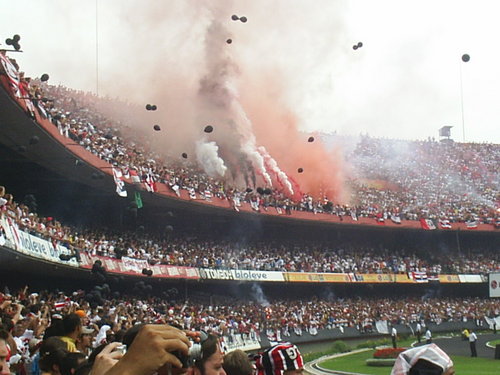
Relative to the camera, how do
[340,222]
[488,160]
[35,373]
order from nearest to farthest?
[35,373] < [340,222] < [488,160]

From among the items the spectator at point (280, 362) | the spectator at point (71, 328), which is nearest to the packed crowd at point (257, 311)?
the spectator at point (71, 328)

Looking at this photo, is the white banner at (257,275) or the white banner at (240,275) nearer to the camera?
the white banner at (240,275)

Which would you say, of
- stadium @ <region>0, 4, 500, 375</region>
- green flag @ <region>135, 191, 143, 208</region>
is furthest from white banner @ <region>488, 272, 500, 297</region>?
green flag @ <region>135, 191, 143, 208</region>

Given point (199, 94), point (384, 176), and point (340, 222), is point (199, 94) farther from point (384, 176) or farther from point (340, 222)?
point (384, 176)

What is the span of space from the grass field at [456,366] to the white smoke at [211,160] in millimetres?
18924

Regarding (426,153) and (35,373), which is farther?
(426,153)

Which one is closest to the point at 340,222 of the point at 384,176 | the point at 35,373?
the point at 384,176

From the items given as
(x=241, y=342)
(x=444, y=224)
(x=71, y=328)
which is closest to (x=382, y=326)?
(x=444, y=224)

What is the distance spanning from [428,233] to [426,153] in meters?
19.1

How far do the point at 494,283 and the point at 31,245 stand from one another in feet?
133

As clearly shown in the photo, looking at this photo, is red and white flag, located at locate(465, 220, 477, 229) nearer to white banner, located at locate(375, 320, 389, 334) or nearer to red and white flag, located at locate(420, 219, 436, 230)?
red and white flag, located at locate(420, 219, 436, 230)

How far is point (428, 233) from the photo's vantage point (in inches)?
2410

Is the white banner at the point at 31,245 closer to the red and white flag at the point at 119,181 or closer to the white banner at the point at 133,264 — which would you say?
the red and white flag at the point at 119,181

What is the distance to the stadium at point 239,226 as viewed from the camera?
2916 centimetres
